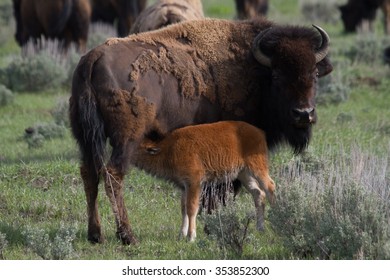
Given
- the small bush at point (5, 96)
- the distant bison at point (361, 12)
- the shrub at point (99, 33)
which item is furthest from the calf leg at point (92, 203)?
the distant bison at point (361, 12)

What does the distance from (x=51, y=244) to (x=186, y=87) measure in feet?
6.70

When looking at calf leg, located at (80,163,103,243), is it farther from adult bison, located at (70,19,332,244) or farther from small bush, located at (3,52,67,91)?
small bush, located at (3,52,67,91)


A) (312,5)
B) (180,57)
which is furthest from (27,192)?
(312,5)

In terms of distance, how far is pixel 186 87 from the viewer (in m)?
9.70

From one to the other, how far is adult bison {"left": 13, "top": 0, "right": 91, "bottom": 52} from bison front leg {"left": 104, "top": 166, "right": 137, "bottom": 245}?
10716mm

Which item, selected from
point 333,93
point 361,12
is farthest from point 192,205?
point 361,12

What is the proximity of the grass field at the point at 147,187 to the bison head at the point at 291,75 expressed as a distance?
0.46 metres

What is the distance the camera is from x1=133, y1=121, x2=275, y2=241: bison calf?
30.0 ft

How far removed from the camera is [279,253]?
8797mm

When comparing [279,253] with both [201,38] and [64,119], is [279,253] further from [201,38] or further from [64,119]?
[64,119]

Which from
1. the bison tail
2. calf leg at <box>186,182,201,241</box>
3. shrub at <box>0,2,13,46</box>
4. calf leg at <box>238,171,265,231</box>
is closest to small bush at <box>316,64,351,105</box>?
calf leg at <box>238,171,265,231</box>

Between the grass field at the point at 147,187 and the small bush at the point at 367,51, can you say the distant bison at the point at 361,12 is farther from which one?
the grass field at the point at 147,187

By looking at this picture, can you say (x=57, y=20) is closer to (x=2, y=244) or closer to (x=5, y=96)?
(x=5, y=96)

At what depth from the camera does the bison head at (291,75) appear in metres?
9.62
